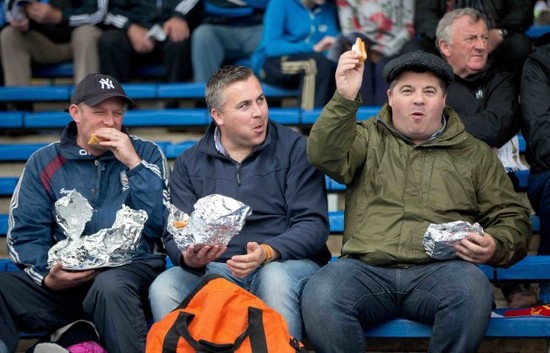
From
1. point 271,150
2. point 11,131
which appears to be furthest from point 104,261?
point 11,131

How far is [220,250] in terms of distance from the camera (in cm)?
381

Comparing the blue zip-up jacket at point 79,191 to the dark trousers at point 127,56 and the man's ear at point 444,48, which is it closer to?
the man's ear at point 444,48

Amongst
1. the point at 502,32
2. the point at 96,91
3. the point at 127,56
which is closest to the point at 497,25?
the point at 502,32

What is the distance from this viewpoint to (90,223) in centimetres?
421

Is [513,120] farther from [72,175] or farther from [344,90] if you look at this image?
[72,175]

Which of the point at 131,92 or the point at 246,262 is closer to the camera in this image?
the point at 246,262

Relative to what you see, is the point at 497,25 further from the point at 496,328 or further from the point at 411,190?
the point at 496,328

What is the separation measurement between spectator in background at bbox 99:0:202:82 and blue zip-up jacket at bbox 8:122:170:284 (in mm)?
1924

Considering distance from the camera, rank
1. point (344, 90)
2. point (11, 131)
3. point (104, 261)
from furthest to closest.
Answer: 1. point (11, 131)
2. point (104, 261)
3. point (344, 90)

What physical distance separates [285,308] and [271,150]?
2.14ft

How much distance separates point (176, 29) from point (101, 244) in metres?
2.53

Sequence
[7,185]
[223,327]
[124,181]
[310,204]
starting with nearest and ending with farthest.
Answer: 1. [223,327]
2. [310,204]
3. [124,181]
4. [7,185]

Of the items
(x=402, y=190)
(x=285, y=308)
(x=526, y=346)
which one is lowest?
(x=526, y=346)

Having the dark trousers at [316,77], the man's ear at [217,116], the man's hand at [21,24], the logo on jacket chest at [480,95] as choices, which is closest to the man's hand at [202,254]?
the man's ear at [217,116]
